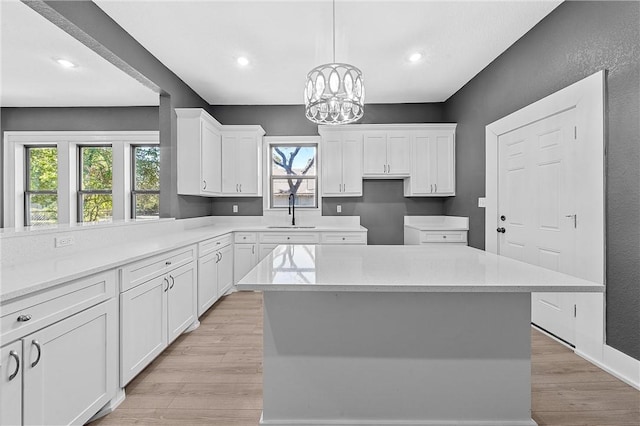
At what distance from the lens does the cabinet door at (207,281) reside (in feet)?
10.5

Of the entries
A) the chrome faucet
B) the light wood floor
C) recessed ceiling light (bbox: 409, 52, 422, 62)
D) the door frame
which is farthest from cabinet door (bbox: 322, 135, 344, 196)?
the door frame

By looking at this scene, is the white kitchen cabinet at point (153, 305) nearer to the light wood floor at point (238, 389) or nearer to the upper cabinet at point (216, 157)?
the light wood floor at point (238, 389)

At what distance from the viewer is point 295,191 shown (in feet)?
16.6

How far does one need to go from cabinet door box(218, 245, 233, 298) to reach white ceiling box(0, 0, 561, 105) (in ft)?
7.43

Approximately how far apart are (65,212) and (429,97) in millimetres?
6283

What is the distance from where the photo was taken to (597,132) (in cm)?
226

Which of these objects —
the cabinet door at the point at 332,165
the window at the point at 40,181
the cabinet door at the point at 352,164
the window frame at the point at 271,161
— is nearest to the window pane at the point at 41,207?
the window at the point at 40,181

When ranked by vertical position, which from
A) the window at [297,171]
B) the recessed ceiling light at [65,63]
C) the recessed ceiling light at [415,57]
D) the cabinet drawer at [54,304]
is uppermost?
the recessed ceiling light at [415,57]

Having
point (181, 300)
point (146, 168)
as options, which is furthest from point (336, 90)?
point (146, 168)

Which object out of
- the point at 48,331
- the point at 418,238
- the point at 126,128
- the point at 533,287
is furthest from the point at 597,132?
the point at 126,128

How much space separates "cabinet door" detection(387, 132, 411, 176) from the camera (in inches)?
183

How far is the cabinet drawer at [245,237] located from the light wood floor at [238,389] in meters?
1.67

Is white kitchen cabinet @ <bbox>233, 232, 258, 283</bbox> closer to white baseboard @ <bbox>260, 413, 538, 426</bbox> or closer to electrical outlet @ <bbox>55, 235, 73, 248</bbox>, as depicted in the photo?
electrical outlet @ <bbox>55, 235, 73, 248</bbox>

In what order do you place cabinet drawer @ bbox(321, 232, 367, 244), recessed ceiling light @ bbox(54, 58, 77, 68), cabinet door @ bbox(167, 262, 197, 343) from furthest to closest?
cabinet drawer @ bbox(321, 232, 367, 244)
recessed ceiling light @ bbox(54, 58, 77, 68)
cabinet door @ bbox(167, 262, 197, 343)
